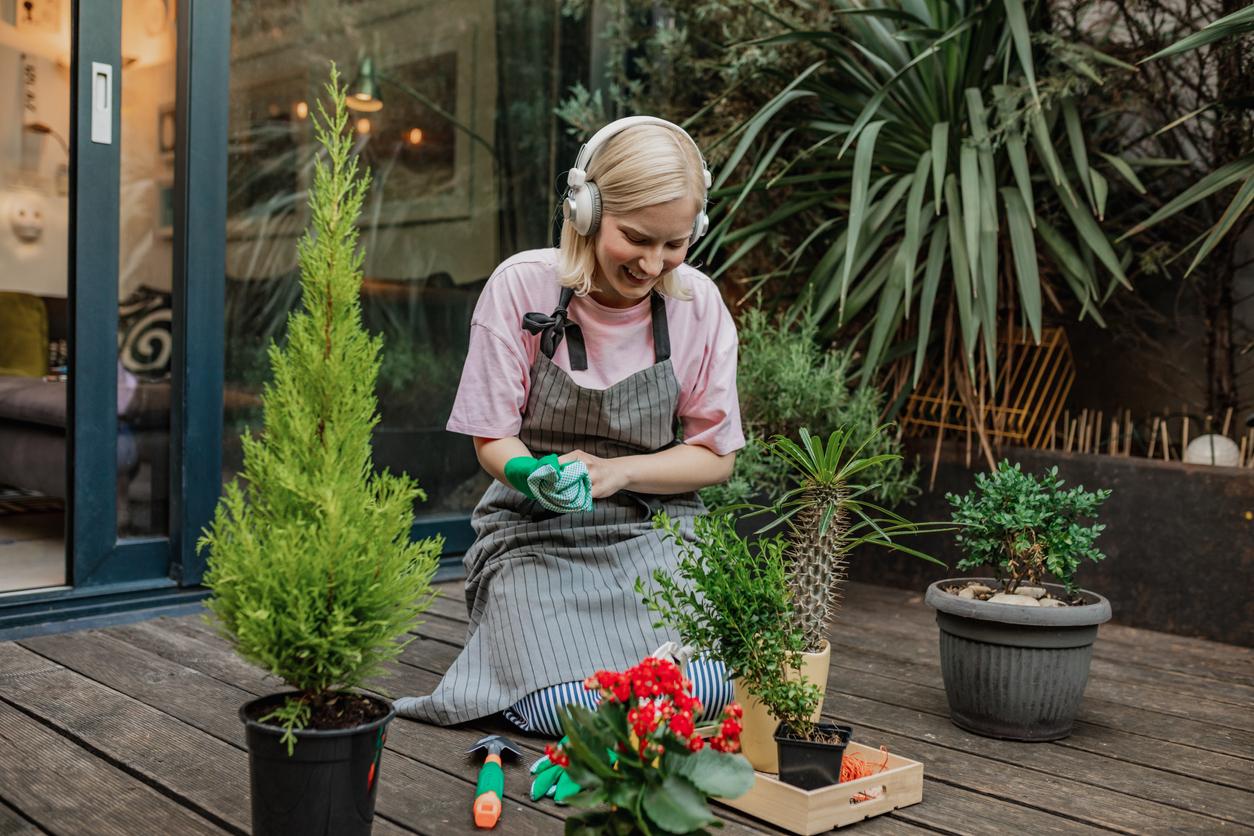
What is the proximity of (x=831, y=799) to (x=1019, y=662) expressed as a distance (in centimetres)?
62

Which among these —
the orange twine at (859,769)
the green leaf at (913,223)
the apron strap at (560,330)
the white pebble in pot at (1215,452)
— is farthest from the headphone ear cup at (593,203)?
the white pebble in pot at (1215,452)

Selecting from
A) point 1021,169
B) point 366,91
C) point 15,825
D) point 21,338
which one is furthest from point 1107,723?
point 21,338

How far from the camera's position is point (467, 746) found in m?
1.97

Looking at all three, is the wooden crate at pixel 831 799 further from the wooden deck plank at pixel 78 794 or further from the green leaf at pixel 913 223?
the green leaf at pixel 913 223

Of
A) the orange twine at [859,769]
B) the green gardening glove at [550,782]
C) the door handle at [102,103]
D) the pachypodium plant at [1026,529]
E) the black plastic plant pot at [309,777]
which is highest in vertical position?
the door handle at [102,103]

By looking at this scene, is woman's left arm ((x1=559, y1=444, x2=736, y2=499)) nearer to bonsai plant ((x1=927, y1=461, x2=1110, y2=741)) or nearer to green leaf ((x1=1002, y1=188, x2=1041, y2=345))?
A: bonsai plant ((x1=927, y1=461, x2=1110, y2=741))

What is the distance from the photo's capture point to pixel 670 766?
1.22 m

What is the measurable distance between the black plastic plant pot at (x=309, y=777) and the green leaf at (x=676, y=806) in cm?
37

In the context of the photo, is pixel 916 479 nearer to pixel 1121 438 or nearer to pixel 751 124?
pixel 1121 438

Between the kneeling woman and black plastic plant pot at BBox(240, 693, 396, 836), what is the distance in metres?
0.68

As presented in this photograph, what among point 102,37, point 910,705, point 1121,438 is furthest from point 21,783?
point 1121,438

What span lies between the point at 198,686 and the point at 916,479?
2.26m

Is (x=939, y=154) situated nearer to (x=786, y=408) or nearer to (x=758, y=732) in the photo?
(x=786, y=408)

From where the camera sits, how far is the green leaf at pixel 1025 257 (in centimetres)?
300
